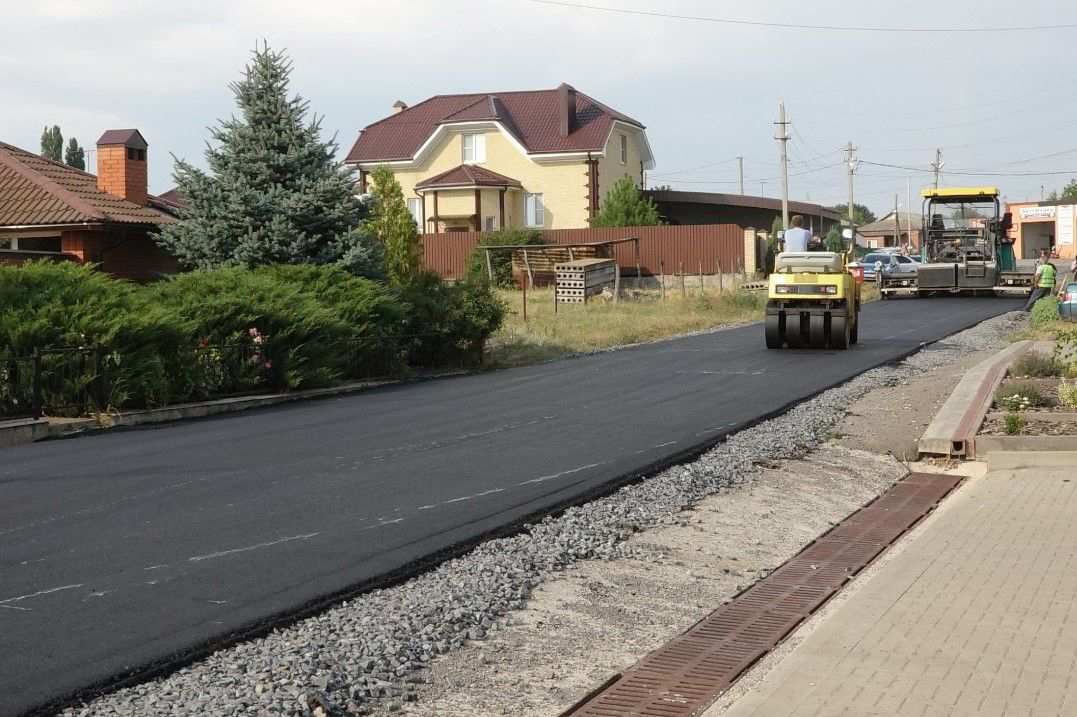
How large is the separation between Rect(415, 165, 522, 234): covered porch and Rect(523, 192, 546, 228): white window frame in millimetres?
881

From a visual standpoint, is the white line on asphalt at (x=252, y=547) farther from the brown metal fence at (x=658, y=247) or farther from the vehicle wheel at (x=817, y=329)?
the brown metal fence at (x=658, y=247)

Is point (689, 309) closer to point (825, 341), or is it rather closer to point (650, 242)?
point (825, 341)

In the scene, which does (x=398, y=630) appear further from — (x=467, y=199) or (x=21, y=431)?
(x=467, y=199)

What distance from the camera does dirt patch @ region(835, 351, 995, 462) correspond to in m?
14.7

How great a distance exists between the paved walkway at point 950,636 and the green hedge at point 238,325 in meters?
11.0

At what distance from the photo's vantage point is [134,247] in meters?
30.3

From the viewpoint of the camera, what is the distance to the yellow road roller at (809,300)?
25.3m

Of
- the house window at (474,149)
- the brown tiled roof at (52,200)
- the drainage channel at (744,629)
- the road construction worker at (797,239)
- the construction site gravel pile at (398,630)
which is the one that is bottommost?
the drainage channel at (744,629)

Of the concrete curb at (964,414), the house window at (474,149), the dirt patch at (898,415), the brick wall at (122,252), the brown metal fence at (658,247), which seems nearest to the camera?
the concrete curb at (964,414)

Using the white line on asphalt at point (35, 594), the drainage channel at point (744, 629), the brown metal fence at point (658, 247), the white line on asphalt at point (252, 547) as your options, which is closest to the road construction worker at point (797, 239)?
the drainage channel at point (744, 629)

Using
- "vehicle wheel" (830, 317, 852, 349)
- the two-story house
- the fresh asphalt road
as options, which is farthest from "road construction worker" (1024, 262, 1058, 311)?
the two-story house

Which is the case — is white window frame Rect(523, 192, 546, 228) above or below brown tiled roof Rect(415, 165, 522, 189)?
below

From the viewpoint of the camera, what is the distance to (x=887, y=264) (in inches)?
1962

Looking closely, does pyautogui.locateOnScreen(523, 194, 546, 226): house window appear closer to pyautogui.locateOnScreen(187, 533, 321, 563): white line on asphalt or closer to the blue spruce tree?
the blue spruce tree
